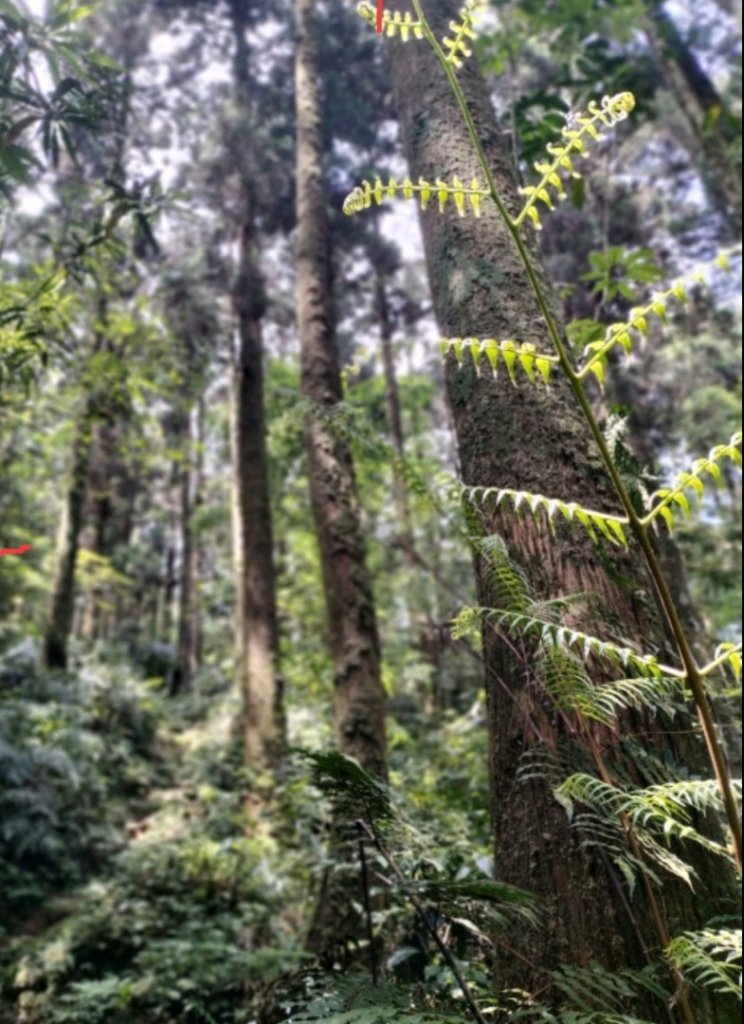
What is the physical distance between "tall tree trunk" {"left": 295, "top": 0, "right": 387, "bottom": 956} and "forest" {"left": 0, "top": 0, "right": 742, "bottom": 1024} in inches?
1.2

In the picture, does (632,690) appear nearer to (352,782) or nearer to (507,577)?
(507,577)

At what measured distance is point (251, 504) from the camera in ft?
29.9

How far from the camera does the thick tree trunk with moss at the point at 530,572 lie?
150 centimetres

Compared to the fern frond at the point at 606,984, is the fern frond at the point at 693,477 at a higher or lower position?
higher

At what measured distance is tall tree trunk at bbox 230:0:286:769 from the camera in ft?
26.2

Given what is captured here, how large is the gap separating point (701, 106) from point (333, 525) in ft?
20.8

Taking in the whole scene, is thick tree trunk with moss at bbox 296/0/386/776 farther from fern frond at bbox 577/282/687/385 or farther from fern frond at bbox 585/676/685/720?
fern frond at bbox 577/282/687/385

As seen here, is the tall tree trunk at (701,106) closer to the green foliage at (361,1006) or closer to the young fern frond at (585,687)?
the young fern frond at (585,687)

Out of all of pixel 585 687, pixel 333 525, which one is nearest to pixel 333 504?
pixel 333 525

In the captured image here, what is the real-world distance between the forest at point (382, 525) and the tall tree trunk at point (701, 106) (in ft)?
0.16

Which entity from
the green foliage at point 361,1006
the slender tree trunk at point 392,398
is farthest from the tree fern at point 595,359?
the slender tree trunk at point 392,398

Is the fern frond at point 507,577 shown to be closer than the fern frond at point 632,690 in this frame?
No

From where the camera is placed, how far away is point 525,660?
1.75 metres

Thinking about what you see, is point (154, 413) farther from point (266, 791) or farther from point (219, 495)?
point (266, 791)
